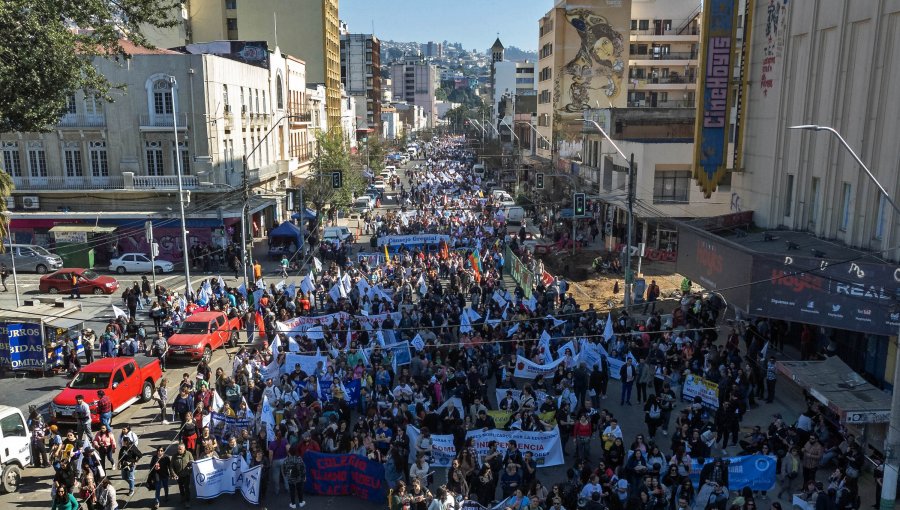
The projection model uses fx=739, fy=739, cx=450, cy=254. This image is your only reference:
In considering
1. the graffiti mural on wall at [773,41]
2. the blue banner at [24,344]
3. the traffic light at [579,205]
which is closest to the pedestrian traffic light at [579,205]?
the traffic light at [579,205]

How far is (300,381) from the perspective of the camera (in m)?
19.0

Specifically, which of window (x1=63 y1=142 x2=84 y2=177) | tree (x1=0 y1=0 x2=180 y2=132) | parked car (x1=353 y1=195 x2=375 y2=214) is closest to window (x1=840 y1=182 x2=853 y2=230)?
tree (x1=0 y1=0 x2=180 y2=132)

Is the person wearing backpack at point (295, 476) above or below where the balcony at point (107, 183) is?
below

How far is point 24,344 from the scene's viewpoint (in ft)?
76.2

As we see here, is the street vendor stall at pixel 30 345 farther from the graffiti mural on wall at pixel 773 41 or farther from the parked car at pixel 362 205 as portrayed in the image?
the parked car at pixel 362 205

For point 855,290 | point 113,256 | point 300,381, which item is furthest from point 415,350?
point 113,256

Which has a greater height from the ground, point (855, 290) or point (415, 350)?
point (855, 290)

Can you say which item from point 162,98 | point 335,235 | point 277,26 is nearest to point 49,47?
point 162,98

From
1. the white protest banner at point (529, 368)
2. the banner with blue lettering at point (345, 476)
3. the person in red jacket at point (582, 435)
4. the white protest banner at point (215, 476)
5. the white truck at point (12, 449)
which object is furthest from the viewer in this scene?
the white protest banner at point (529, 368)

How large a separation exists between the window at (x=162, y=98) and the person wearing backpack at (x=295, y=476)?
3210 centimetres

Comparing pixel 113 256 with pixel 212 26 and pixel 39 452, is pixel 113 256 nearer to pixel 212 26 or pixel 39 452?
pixel 39 452

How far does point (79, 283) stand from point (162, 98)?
1276 centimetres

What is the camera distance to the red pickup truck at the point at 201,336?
2403 cm

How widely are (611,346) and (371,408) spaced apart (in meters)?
8.70
